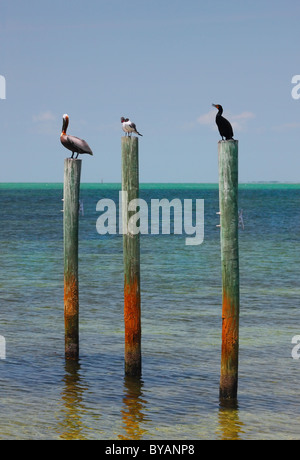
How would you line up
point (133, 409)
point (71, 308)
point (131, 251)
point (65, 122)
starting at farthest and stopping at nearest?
point (65, 122) < point (71, 308) < point (131, 251) < point (133, 409)

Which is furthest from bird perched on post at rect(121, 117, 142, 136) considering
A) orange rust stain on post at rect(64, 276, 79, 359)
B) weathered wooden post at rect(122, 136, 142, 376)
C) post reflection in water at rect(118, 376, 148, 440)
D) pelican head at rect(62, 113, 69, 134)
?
post reflection in water at rect(118, 376, 148, 440)

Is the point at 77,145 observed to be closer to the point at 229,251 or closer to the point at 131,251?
the point at 131,251

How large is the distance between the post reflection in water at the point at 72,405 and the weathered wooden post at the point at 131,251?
107cm

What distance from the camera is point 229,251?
11.6 metres

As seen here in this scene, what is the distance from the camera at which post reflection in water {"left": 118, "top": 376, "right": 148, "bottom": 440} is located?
11328 mm

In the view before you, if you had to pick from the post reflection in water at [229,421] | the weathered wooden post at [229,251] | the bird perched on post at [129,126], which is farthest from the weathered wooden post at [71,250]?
the post reflection in water at [229,421]

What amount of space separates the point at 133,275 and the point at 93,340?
4.38 meters

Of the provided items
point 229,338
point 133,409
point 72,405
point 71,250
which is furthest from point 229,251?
point 71,250

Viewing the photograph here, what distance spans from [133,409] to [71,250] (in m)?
3.28

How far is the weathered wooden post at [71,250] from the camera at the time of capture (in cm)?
1391

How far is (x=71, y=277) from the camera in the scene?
14.4 m

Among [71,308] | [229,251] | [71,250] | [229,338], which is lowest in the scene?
[229,338]

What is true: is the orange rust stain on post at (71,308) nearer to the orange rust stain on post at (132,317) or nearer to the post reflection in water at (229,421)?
the orange rust stain on post at (132,317)

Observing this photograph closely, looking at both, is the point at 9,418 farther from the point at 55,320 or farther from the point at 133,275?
the point at 55,320
